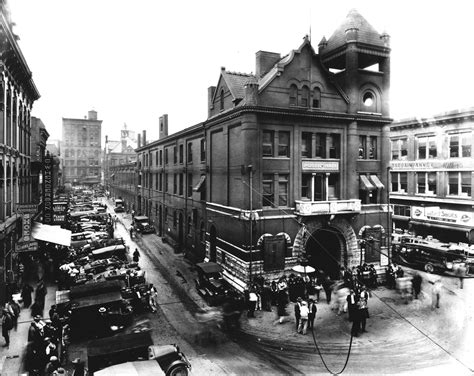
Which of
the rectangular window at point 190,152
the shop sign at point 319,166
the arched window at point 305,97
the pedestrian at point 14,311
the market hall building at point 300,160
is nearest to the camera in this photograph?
the pedestrian at point 14,311

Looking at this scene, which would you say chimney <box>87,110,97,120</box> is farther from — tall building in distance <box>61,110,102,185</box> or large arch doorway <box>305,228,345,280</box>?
large arch doorway <box>305,228,345,280</box>

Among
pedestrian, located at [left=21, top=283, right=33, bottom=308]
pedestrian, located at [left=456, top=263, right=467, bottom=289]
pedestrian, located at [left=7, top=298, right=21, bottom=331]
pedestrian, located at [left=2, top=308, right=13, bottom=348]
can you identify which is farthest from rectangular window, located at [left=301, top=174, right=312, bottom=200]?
pedestrian, located at [left=2, top=308, right=13, bottom=348]

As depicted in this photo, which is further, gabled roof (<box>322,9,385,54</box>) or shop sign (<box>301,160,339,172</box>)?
gabled roof (<box>322,9,385,54</box>)

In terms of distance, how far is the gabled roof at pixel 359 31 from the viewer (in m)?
29.9

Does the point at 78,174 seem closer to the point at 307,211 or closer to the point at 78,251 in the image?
the point at 78,251

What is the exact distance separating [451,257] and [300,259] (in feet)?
43.7

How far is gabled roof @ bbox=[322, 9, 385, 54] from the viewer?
29906 mm

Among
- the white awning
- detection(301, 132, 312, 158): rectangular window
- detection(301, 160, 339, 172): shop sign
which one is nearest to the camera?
detection(301, 160, 339, 172): shop sign

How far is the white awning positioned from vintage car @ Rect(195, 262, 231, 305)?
1178cm

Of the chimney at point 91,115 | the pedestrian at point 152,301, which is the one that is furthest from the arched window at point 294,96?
the chimney at point 91,115

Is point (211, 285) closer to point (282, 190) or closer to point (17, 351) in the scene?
point (282, 190)

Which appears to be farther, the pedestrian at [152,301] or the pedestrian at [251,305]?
the pedestrian at [152,301]

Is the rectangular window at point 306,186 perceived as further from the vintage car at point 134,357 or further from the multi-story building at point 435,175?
the multi-story building at point 435,175

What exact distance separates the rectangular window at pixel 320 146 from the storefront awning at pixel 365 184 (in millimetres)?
4011
